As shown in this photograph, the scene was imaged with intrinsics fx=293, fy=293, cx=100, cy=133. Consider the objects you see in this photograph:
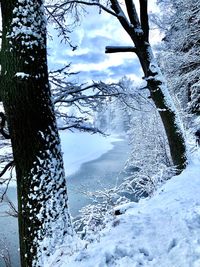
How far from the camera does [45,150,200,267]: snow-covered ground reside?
2.75 meters

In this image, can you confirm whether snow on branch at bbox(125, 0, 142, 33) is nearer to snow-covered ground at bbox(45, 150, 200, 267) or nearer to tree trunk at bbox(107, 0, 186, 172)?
tree trunk at bbox(107, 0, 186, 172)

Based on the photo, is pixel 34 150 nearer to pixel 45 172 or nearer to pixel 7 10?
pixel 45 172

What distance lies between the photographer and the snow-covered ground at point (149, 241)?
9.03 feet

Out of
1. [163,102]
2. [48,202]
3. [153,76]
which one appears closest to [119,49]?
[153,76]

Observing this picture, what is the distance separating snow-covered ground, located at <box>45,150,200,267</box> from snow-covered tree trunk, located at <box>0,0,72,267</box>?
337mm

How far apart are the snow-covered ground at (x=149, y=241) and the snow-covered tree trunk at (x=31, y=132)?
0.34 m

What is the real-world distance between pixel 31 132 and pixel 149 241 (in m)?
1.73

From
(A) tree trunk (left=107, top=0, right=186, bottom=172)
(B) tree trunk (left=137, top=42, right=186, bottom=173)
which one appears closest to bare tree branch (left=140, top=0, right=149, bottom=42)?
(A) tree trunk (left=107, top=0, right=186, bottom=172)

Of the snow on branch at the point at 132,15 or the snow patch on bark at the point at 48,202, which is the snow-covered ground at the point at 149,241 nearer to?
the snow patch on bark at the point at 48,202

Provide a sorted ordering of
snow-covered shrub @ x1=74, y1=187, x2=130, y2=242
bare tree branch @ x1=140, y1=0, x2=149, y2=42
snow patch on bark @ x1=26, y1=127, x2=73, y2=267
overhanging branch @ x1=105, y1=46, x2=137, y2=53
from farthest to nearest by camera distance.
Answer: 1. overhanging branch @ x1=105, y1=46, x2=137, y2=53
2. bare tree branch @ x1=140, y1=0, x2=149, y2=42
3. snow-covered shrub @ x1=74, y1=187, x2=130, y2=242
4. snow patch on bark @ x1=26, y1=127, x2=73, y2=267

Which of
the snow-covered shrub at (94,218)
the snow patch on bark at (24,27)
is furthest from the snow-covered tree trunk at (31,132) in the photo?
the snow-covered shrub at (94,218)

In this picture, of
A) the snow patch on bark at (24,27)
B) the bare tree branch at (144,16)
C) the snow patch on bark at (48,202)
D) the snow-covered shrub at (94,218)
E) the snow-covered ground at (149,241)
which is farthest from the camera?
the bare tree branch at (144,16)

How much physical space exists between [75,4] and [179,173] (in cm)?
491

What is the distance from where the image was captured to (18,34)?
10.8 feet
